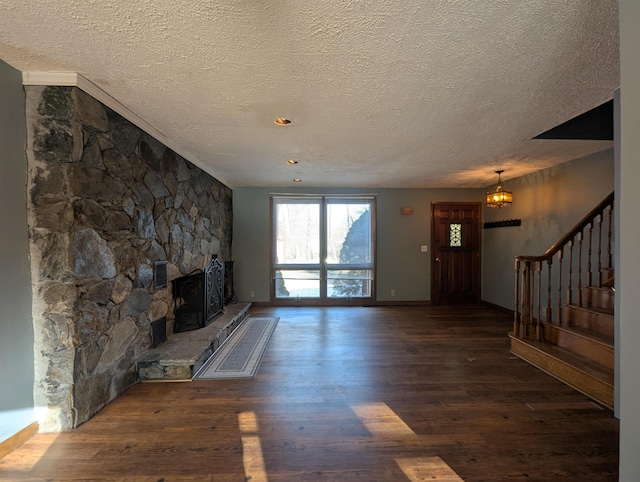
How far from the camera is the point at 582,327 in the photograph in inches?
110

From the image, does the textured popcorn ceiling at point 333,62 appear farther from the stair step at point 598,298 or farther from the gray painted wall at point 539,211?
the stair step at point 598,298

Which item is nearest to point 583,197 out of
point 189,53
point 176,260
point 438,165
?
point 438,165

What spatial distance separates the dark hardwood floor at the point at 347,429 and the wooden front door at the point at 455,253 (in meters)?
2.57

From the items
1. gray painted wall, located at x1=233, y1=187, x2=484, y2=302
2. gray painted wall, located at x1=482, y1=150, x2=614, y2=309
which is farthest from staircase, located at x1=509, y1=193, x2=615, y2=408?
gray painted wall, located at x1=233, y1=187, x2=484, y2=302

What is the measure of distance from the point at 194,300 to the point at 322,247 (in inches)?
104

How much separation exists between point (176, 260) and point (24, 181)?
5.07 ft

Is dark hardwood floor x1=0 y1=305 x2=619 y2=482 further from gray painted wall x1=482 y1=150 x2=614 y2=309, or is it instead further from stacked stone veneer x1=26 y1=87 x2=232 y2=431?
gray painted wall x1=482 y1=150 x2=614 y2=309

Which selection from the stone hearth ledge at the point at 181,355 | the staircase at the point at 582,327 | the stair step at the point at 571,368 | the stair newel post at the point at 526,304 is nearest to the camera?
the stair step at the point at 571,368

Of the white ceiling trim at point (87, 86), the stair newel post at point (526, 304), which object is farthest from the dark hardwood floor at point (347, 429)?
the white ceiling trim at point (87, 86)

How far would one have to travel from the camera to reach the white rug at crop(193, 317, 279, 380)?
102 inches

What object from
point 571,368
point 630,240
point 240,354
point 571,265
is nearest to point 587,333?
point 571,368

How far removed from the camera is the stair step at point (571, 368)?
215 cm

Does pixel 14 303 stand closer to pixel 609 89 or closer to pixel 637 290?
pixel 637 290

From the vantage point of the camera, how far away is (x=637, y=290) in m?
0.91
